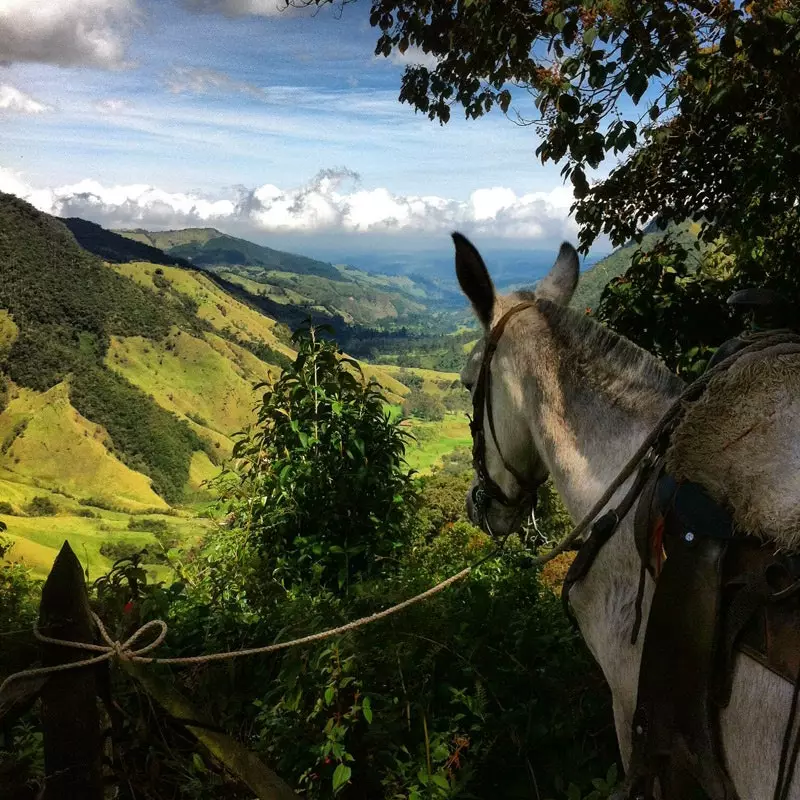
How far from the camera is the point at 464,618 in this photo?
345 centimetres

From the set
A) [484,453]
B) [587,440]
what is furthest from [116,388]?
[587,440]

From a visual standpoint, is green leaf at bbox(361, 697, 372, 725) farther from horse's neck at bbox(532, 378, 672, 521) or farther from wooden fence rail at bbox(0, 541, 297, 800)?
horse's neck at bbox(532, 378, 672, 521)

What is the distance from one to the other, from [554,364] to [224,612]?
2.52 metres

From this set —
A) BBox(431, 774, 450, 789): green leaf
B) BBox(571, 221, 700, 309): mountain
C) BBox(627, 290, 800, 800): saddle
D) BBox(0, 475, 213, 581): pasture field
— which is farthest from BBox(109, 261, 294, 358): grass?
BBox(627, 290, 800, 800): saddle

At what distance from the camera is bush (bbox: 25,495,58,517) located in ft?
318

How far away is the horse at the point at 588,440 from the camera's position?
62.9 inches

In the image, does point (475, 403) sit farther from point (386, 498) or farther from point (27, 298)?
point (27, 298)

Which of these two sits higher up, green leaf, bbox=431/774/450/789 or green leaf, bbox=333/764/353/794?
green leaf, bbox=333/764/353/794

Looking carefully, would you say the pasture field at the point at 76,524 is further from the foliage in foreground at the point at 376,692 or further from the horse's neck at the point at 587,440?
the horse's neck at the point at 587,440

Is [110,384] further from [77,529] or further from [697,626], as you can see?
[697,626]

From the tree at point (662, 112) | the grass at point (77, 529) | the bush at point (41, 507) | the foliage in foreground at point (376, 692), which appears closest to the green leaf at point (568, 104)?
the tree at point (662, 112)

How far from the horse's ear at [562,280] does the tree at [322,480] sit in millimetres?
1964

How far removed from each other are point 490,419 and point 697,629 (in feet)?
4.59

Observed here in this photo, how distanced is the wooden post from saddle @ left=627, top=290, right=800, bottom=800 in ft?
5.52
